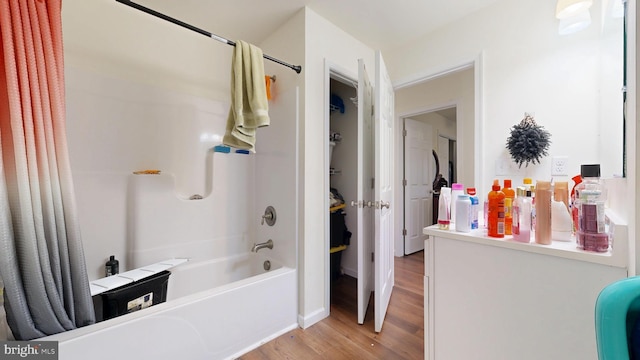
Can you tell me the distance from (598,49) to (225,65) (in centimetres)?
262

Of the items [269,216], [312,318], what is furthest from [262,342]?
[269,216]

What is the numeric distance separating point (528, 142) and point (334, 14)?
161 cm

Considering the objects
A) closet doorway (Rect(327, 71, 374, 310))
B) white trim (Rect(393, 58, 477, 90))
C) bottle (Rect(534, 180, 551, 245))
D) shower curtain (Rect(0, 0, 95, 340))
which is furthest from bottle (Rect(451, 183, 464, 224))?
shower curtain (Rect(0, 0, 95, 340))

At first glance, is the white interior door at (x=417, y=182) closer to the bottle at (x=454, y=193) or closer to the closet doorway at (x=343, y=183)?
the closet doorway at (x=343, y=183)

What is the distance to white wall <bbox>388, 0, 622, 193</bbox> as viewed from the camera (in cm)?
140

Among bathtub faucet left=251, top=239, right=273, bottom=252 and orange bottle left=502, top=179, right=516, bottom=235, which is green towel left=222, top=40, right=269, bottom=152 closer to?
bathtub faucet left=251, top=239, right=273, bottom=252

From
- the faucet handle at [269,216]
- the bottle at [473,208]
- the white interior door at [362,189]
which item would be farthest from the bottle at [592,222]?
the faucet handle at [269,216]

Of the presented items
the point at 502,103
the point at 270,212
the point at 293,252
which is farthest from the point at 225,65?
the point at 502,103

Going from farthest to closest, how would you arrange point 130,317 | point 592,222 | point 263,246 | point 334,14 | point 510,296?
point 263,246, point 334,14, point 130,317, point 510,296, point 592,222

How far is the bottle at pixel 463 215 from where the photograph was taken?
98cm

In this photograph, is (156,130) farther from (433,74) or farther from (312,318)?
(433,74)

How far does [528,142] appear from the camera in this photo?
1538 mm

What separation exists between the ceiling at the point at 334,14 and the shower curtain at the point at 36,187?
0.97 metres

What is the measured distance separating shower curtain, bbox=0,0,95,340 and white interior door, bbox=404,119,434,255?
10.3 ft
